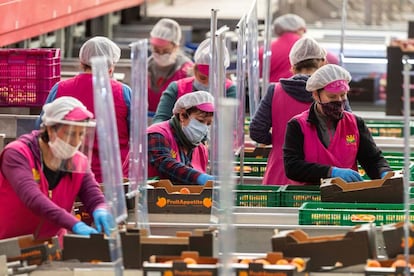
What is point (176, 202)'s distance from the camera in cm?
722

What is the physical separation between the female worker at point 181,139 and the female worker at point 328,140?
1.61ft

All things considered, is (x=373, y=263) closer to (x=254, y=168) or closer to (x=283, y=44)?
(x=254, y=168)

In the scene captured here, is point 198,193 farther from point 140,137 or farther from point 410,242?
point 410,242

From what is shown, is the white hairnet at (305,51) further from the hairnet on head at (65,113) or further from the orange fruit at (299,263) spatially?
the orange fruit at (299,263)

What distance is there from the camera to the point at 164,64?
37.2 feet

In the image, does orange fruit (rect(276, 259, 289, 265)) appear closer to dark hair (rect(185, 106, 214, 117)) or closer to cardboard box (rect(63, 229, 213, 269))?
cardboard box (rect(63, 229, 213, 269))

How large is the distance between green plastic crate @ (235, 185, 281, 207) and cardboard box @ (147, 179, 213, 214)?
0.40m

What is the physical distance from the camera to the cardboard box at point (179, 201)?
23.7ft

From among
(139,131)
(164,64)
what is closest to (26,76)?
(164,64)

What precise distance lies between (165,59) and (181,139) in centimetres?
343

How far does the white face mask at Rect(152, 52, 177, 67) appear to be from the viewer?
11.3m

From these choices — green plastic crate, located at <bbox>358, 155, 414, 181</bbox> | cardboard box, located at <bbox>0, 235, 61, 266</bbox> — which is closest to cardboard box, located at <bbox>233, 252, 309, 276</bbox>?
cardboard box, located at <bbox>0, 235, 61, 266</bbox>

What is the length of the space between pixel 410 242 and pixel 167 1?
60.7 feet

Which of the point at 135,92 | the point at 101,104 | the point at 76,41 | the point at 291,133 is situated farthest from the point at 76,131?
the point at 76,41
